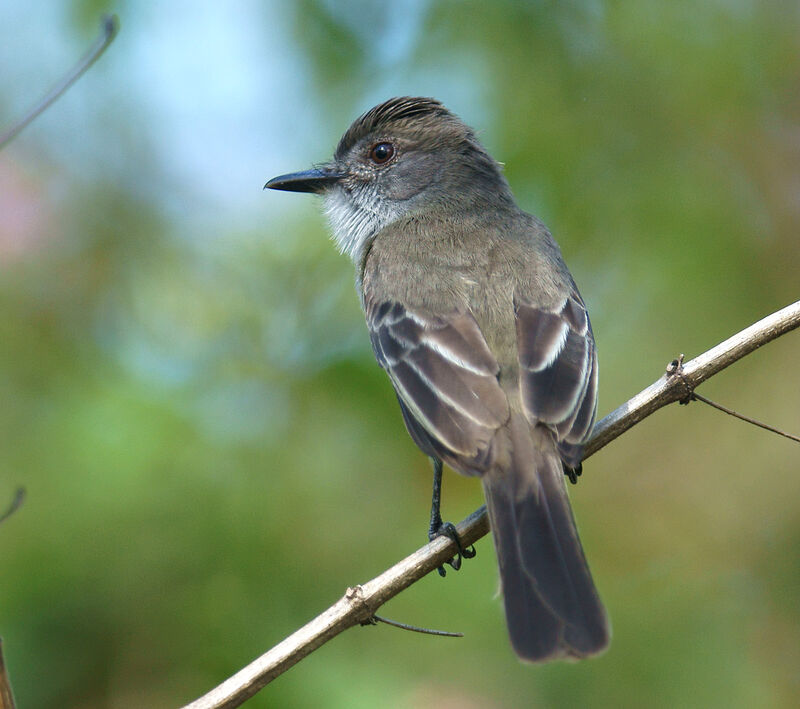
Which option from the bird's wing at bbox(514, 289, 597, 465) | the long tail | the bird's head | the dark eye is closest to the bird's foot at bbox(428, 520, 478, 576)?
the long tail

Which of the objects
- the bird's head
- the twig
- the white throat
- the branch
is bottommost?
the twig

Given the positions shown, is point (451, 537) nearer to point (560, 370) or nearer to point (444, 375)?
point (444, 375)

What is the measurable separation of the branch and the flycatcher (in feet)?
0.45

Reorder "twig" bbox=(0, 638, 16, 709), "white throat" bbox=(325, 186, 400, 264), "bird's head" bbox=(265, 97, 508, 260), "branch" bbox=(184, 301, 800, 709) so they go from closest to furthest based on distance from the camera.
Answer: "twig" bbox=(0, 638, 16, 709) < "branch" bbox=(184, 301, 800, 709) < "white throat" bbox=(325, 186, 400, 264) < "bird's head" bbox=(265, 97, 508, 260)

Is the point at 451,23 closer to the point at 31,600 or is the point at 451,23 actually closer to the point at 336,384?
the point at 336,384

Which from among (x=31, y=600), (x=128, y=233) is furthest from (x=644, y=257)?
(x=31, y=600)

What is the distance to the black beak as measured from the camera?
5.05 meters

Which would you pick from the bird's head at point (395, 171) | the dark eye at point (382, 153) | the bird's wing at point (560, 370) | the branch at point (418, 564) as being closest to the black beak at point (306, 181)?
the bird's head at point (395, 171)

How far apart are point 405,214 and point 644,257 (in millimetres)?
1209

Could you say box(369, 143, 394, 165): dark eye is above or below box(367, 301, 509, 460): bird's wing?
above

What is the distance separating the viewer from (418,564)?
10.5 feet

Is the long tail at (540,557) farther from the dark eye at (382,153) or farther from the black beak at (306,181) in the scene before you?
the dark eye at (382,153)

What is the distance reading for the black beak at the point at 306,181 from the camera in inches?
199

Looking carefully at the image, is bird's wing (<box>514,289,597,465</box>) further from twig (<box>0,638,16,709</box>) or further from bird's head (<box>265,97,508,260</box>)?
twig (<box>0,638,16,709</box>)
